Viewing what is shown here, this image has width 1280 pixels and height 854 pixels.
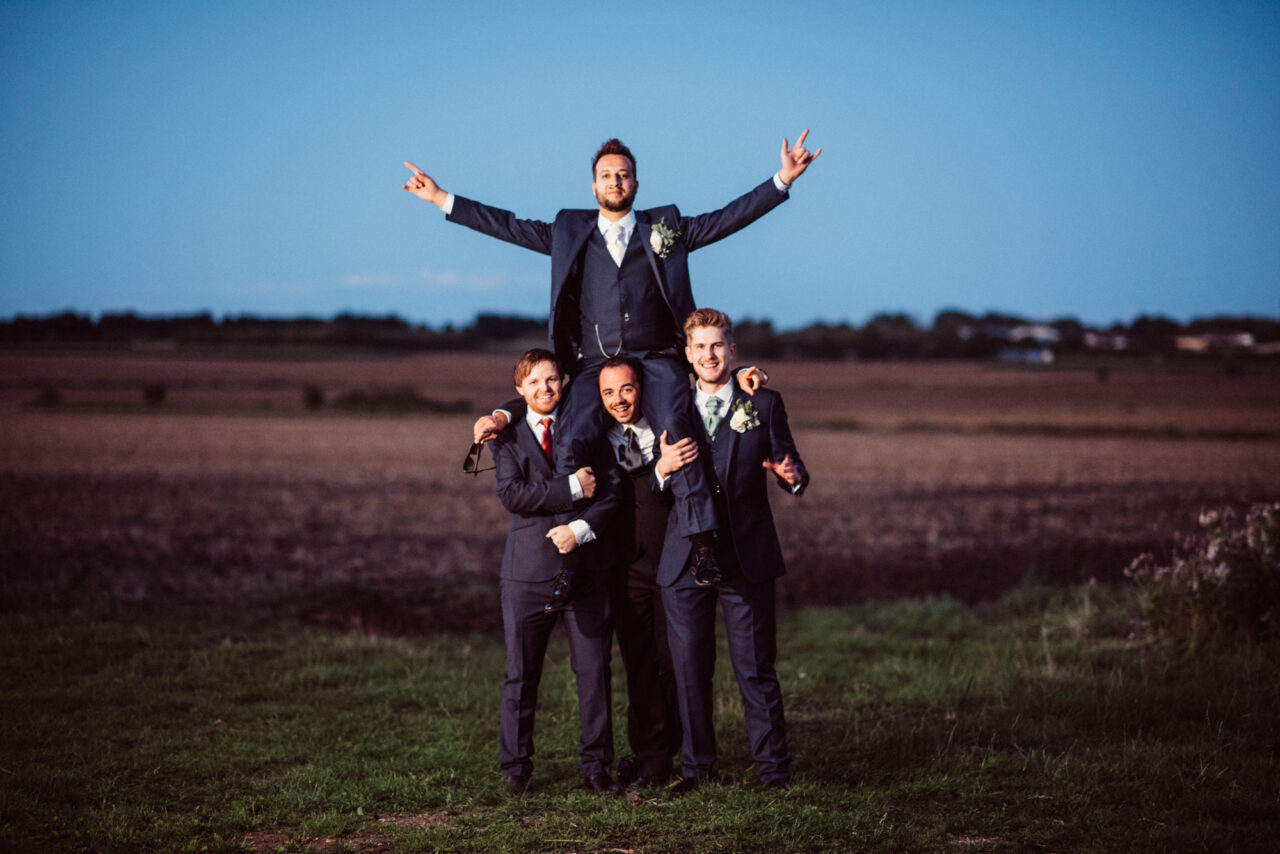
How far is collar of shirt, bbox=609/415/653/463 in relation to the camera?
5.39m

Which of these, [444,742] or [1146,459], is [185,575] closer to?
[444,742]

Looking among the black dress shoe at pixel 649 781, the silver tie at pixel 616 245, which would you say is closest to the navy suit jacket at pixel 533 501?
the silver tie at pixel 616 245

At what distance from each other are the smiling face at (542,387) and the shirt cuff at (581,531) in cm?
67

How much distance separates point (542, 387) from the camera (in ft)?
17.5

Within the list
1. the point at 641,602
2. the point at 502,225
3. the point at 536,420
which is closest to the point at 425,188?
the point at 502,225

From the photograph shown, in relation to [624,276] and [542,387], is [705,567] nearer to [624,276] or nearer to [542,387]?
[542,387]

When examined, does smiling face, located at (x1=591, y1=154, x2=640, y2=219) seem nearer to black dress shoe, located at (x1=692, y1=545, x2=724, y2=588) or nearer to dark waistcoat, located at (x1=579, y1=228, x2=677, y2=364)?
dark waistcoat, located at (x1=579, y1=228, x2=677, y2=364)

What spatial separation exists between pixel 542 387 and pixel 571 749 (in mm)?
2464

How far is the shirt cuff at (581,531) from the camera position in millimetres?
5080

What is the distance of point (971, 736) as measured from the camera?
6418 millimetres

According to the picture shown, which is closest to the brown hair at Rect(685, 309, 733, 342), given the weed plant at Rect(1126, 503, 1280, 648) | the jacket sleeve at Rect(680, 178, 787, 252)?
the jacket sleeve at Rect(680, 178, 787, 252)

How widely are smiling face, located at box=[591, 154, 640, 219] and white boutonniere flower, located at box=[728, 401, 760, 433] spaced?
1.32m

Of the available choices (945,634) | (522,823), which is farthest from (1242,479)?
(522,823)

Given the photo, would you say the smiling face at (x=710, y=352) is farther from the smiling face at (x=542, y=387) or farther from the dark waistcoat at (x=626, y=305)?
the smiling face at (x=542, y=387)
